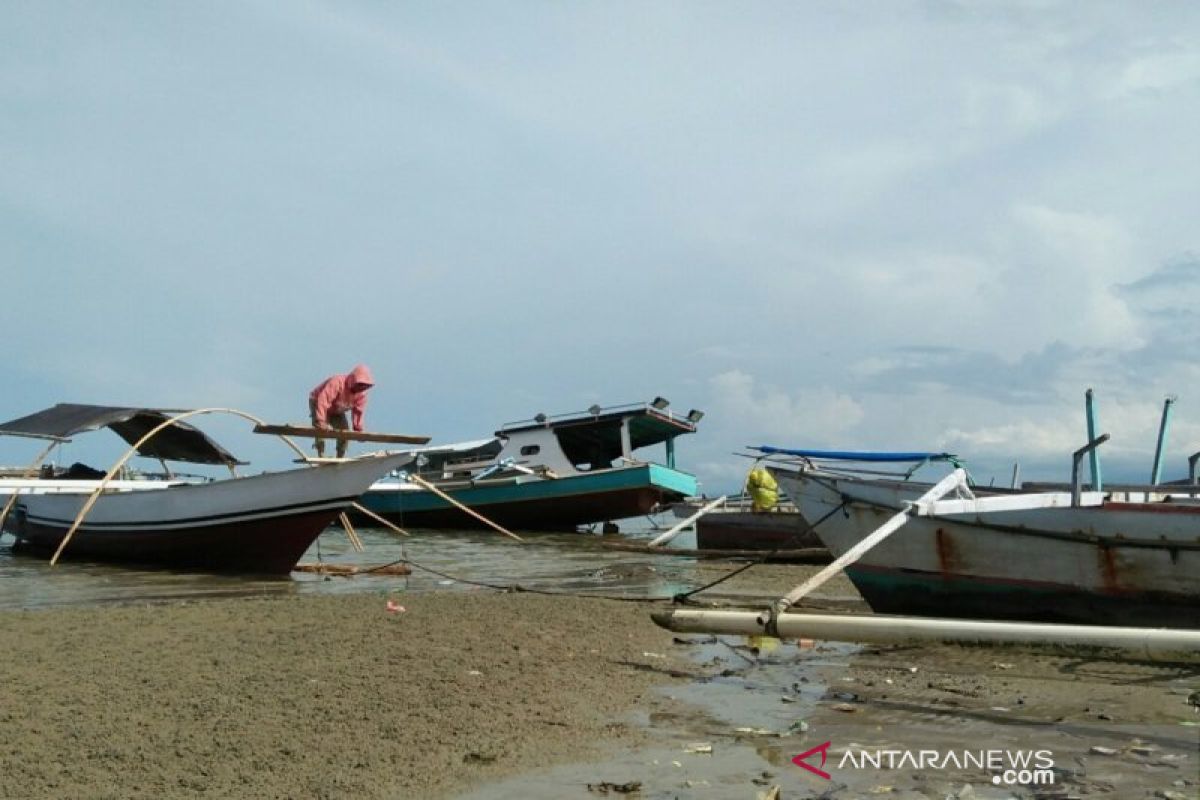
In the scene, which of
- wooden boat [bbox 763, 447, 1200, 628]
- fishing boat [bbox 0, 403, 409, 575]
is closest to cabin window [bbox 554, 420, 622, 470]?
fishing boat [bbox 0, 403, 409, 575]

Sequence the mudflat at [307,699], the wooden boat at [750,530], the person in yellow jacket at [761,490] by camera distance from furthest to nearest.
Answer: the person in yellow jacket at [761,490], the wooden boat at [750,530], the mudflat at [307,699]

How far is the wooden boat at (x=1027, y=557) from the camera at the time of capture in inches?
326

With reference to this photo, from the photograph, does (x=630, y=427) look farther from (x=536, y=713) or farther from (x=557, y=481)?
(x=536, y=713)

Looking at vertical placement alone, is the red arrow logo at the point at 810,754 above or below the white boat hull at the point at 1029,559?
below

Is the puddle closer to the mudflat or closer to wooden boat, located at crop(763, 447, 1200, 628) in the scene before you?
the mudflat

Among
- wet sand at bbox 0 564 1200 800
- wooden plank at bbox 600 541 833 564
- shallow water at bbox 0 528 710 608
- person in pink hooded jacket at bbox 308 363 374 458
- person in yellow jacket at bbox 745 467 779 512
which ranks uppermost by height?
person in pink hooded jacket at bbox 308 363 374 458

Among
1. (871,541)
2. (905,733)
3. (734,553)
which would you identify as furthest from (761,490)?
(905,733)

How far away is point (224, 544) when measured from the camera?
1451 cm

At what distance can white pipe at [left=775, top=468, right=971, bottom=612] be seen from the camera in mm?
6941

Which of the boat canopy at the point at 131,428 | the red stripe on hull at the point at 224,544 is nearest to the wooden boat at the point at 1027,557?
the red stripe on hull at the point at 224,544

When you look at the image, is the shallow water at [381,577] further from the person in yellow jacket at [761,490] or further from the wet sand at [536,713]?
the wet sand at [536,713]

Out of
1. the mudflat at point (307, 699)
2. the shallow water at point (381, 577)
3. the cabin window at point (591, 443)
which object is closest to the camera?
the mudflat at point (307, 699)

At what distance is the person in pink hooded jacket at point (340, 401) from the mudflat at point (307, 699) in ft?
17.1

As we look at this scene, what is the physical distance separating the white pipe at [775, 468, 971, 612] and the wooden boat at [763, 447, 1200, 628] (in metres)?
0.24
